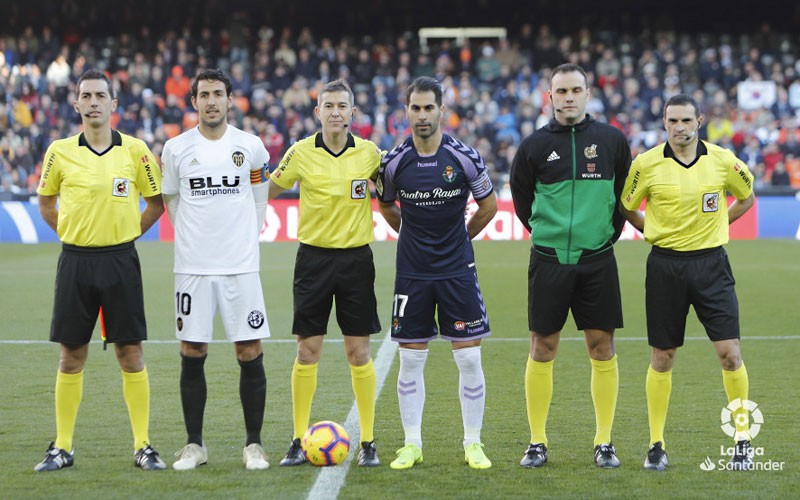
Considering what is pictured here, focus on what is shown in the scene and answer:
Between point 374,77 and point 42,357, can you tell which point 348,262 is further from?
point 374,77

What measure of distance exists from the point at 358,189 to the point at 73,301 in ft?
5.23

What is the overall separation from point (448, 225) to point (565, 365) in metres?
3.30

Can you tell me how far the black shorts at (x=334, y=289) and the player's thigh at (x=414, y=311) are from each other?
0.46 ft

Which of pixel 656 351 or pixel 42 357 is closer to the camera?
pixel 656 351

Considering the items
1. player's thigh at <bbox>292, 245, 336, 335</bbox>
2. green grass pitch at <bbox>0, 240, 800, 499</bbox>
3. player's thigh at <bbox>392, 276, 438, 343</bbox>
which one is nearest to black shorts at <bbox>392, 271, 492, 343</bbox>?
player's thigh at <bbox>392, 276, 438, 343</bbox>

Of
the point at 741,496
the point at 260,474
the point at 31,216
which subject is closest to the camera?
the point at 741,496

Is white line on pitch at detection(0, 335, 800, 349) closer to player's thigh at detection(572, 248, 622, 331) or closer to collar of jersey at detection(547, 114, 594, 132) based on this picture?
player's thigh at detection(572, 248, 622, 331)

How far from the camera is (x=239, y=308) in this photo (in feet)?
18.8

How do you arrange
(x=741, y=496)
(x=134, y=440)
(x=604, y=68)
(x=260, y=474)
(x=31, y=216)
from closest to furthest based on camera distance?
(x=741, y=496), (x=260, y=474), (x=134, y=440), (x=31, y=216), (x=604, y=68)

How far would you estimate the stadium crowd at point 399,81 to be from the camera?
24.5m

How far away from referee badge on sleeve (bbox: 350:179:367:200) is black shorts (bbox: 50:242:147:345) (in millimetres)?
1236

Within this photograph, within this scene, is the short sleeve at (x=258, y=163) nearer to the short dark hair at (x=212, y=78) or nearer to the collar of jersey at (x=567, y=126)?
the short dark hair at (x=212, y=78)

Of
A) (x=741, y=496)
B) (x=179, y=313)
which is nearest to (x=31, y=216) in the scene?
(x=179, y=313)

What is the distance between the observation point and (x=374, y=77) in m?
27.7
